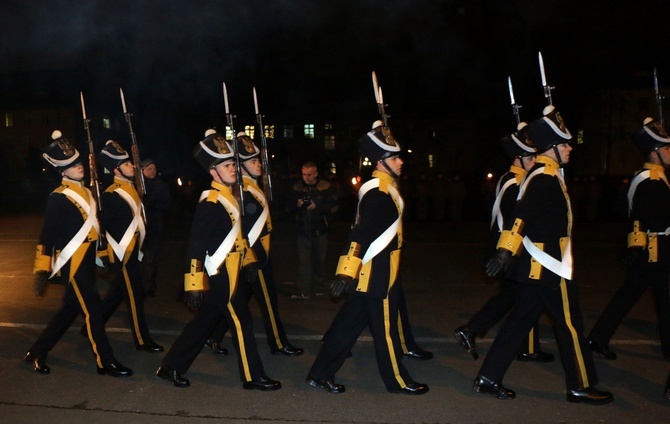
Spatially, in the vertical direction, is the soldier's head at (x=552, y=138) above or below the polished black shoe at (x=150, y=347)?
above

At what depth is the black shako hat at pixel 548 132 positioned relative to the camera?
4988mm

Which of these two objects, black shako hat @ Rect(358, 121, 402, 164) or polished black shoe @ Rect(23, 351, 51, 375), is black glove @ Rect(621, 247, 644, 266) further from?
polished black shoe @ Rect(23, 351, 51, 375)

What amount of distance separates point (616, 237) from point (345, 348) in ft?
39.4

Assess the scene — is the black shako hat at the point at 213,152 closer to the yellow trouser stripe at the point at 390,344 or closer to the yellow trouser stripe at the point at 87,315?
the yellow trouser stripe at the point at 87,315

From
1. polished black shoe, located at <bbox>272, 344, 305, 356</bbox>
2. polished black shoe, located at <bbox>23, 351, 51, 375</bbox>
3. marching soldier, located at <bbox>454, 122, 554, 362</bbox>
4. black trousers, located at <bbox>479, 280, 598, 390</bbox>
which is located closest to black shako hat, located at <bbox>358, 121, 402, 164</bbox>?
black trousers, located at <bbox>479, 280, 598, 390</bbox>

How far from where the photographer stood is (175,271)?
1133 cm

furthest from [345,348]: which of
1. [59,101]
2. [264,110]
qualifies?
[59,101]

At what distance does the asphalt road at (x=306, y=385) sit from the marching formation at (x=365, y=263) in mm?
151

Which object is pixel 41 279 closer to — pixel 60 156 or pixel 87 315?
pixel 87 315

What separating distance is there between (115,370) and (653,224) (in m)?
4.60

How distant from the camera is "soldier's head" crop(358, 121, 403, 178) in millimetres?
5219

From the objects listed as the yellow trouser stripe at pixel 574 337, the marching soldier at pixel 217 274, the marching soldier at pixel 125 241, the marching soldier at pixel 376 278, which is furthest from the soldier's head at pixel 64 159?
the yellow trouser stripe at pixel 574 337

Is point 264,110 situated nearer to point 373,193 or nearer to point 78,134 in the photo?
point 78,134

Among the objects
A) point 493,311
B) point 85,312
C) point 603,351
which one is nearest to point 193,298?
point 85,312
